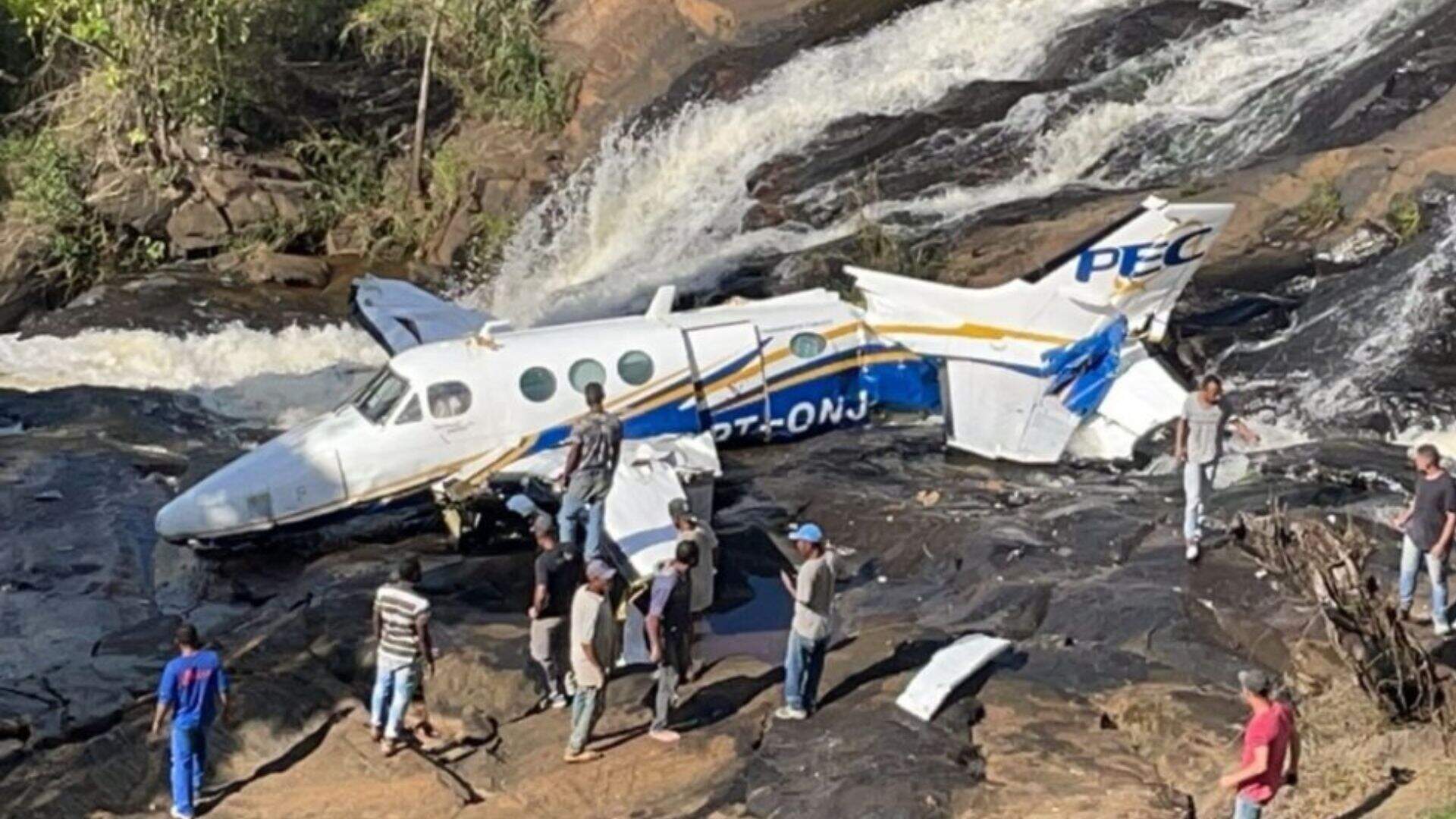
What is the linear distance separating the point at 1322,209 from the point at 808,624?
557 inches

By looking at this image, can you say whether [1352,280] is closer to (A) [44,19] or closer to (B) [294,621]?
(B) [294,621]

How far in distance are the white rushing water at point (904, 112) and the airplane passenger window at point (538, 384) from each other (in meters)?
8.11

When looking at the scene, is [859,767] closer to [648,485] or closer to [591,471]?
[591,471]

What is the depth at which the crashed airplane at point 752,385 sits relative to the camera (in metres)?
18.7

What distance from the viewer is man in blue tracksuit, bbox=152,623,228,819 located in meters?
12.7

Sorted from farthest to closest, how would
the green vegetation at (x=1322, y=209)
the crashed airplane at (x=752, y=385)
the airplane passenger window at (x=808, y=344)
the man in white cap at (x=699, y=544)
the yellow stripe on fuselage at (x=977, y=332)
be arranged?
the green vegetation at (x=1322, y=209)
the yellow stripe on fuselage at (x=977, y=332)
the airplane passenger window at (x=808, y=344)
the crashed airplane at (x=752, y=385)
the man in white cap at (x=699, y=544)

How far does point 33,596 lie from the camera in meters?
18.0

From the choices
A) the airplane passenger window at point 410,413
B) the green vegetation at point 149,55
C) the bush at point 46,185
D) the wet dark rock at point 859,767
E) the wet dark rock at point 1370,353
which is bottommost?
the wet dark rock at point 1370,353

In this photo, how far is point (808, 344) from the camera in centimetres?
2072

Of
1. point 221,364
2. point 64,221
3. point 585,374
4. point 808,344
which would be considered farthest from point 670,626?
point 64,221

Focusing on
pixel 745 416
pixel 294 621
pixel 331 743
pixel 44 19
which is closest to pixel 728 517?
pixel 745 416

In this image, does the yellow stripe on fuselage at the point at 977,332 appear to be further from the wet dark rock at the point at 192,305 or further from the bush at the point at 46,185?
the bush at the point at 46,185

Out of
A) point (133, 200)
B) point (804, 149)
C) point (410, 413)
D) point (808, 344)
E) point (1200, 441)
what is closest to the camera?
point (1200, 441)

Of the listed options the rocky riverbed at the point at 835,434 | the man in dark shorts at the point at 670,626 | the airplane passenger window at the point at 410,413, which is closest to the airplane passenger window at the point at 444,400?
the airplane passenger window at the point at 410,413
